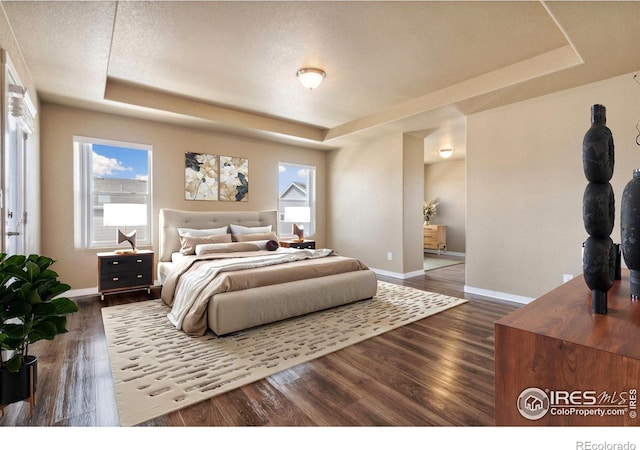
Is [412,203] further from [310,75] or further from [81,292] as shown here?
[81,292]

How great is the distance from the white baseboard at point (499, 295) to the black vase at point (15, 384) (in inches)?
179

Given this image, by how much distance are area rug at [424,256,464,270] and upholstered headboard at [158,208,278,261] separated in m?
3.40

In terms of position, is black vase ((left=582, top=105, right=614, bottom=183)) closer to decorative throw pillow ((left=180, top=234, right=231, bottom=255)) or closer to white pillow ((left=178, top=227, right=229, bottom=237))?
decorative throw pillow ((left=180, top=234, right=231, bottom=255))

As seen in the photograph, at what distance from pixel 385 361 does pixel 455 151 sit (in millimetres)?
6313

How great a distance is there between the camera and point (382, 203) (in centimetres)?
574

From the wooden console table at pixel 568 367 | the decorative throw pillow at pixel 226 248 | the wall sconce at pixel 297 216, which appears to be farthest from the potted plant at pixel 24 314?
the wall sconce at pixel 297 216

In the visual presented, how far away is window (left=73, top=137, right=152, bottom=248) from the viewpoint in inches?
168

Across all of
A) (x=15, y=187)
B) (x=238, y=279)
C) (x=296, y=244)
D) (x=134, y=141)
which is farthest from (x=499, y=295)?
(x=134, y=141)

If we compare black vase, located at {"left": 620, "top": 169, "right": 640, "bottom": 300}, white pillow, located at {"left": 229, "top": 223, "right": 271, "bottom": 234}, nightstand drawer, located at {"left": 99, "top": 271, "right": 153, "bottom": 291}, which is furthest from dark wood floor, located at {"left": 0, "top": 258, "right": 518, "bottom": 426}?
white pillow, located at {"left": 229, "top": 223, "right": 271, "bottom": 234}

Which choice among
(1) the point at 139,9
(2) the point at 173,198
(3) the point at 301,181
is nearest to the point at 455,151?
(3) the point at 301,181

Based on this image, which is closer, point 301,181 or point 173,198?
point 173,198
